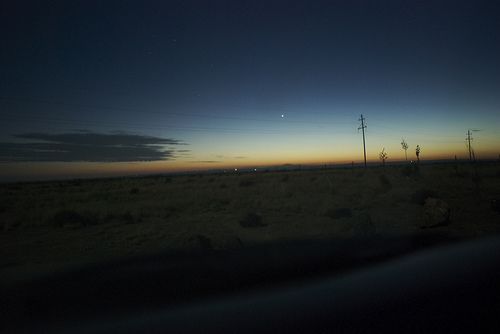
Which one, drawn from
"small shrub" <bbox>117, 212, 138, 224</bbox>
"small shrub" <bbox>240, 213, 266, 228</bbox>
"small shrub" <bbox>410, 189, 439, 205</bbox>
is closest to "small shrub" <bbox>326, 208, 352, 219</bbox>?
"small shrub" <bbox>240, 213, 266, 228</bbox>

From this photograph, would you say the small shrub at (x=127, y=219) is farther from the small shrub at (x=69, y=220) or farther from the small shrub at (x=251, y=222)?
the small shrub at (x=251, y=222)

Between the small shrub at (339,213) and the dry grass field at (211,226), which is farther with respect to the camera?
the small shrub at (339,213)

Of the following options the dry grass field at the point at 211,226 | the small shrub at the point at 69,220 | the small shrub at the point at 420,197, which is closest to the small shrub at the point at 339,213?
the dry grass field at the point at 211,226

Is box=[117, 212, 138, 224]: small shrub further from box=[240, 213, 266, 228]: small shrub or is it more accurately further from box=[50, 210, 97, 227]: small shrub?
box=[240, 213, 266, 228]: small shrub

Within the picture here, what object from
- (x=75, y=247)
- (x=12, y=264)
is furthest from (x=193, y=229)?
(x=12, y=264)

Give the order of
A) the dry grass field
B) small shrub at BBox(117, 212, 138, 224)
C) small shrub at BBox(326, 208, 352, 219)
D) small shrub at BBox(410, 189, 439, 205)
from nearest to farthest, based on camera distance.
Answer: the dry grass field, small shrub at BBox(326, 208, 352, 219), small shrub at BBox(117, 212, 138, 224), small shrub at BBox(410, 189, 439, 205)

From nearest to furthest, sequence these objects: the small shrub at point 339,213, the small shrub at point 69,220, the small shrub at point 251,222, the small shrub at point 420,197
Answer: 1. the small shrub at point 251,222
2. the small shrub at point 339,213
3. the small shrub at point 69,220
4. the small shrub at point 420,197

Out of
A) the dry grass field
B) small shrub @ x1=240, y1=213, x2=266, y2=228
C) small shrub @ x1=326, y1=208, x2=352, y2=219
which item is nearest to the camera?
the dry grass field

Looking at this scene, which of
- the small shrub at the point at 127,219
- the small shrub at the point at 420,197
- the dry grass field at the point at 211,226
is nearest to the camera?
the dry grass field at the point at 211,226

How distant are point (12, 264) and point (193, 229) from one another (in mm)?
5569

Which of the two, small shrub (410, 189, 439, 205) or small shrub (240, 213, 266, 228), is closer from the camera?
small shrub (240, 213, 266, 228)

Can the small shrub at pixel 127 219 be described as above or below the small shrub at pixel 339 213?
above

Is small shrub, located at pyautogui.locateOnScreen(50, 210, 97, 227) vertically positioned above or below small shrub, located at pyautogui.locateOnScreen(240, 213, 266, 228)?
above

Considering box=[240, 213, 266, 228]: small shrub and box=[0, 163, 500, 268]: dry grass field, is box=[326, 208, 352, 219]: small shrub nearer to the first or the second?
box=[0, 163, 500, 268]: dry grass field
